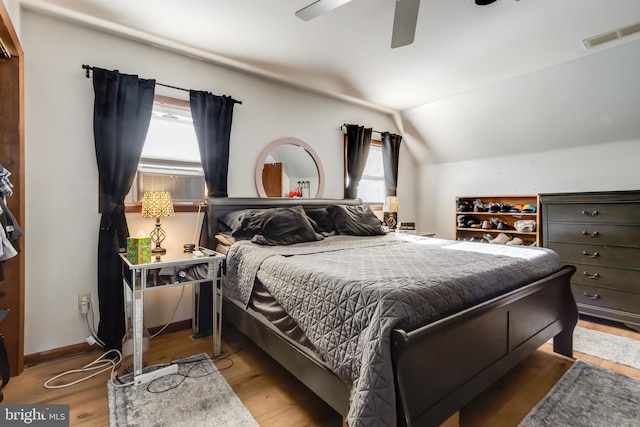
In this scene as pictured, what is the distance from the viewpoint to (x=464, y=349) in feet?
4.64

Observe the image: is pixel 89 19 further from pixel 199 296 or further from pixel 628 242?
pixel 628 242

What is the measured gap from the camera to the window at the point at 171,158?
261 centimetres

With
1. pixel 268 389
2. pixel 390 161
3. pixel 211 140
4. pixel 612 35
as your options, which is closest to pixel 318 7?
pixel 211 140

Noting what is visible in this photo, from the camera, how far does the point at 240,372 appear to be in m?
2.04

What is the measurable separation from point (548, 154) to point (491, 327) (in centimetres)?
320

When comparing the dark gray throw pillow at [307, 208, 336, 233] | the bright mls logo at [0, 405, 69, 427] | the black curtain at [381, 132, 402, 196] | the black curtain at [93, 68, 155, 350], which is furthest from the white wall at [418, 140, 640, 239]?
the bright mls logo at [0, 405, 69, 427]

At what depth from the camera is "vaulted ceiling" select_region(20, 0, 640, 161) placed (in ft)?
7.13

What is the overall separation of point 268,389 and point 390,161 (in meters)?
3.55

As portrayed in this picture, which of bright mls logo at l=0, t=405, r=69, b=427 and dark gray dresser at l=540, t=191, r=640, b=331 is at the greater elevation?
dark gray dresser at l=540, t=191, r=640, b=331

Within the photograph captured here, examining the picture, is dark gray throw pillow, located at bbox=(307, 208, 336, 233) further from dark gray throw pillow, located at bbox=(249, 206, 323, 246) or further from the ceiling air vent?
the ceiling air vent

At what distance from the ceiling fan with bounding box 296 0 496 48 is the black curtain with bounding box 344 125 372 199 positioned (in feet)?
6.39

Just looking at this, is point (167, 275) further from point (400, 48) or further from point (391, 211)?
point (391, 211)

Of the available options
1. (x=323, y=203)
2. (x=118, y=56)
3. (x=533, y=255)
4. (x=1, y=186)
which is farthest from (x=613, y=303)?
(x=118, y=56)

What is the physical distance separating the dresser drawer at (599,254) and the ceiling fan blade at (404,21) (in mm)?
2620
